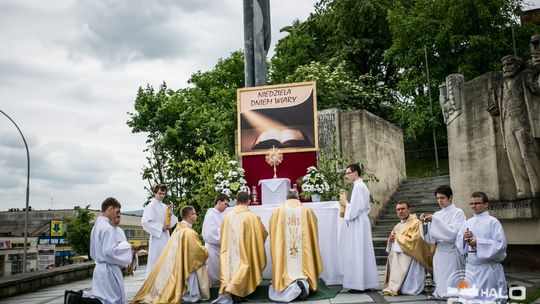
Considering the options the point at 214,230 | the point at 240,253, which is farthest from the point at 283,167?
the point at 240,253

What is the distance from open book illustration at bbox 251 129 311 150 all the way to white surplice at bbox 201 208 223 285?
3.10 metres

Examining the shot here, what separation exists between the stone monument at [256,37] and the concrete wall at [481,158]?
206 inches

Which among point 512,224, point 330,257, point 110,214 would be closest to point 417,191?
point 512,224

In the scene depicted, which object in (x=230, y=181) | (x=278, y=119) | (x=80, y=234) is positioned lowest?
(x=80, y=234)

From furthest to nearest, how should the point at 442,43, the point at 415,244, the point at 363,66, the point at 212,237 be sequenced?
the point at 363,66 < the point at 442,43 < the point at 212,237 < the point at 415,244

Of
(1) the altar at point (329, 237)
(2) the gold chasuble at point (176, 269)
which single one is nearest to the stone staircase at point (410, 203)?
(1) the altar at point (329, 237)

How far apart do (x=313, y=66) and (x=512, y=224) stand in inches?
491

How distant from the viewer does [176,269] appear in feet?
25.4

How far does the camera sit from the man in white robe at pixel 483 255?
5543 millimetres

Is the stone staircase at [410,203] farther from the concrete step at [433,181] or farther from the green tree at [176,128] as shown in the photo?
the green tree at [176,128]

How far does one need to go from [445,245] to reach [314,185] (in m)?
3.17

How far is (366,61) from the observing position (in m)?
27.6

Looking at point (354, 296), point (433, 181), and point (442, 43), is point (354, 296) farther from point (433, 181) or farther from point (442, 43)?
point (442, 43)

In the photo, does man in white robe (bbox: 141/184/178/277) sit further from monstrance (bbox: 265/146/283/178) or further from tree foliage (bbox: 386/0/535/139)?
tree foliage (bbox: 386/0/535/139)
